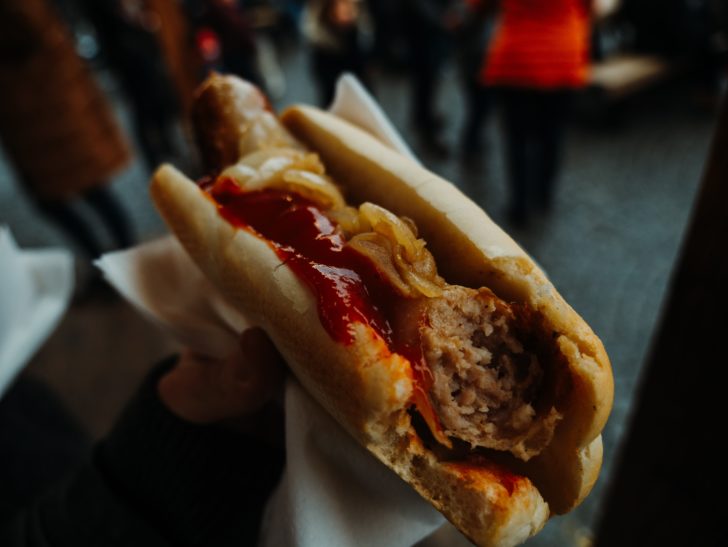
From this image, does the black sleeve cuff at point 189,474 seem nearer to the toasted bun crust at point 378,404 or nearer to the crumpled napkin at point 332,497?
the crumpled napkin at point 332,497

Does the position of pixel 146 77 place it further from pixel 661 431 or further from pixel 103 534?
pixel 661 431

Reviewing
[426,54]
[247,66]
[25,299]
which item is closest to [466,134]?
[426,54]

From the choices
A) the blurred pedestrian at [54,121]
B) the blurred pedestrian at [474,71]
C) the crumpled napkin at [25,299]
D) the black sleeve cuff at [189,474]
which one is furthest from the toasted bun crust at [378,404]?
the blurred pedestrian at [474,71]

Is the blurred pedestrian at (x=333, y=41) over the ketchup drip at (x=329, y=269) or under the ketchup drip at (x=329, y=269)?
under

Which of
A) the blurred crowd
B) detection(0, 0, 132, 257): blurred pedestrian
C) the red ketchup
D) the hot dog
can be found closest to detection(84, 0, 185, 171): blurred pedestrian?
the blurred crowd

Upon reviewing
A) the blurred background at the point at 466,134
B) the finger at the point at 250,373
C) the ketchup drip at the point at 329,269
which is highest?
the ketchup drip at the point at 329,269

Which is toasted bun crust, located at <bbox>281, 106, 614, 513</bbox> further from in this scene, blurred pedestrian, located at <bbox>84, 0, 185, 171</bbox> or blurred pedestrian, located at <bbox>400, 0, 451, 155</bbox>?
blurred pedestrian, located at <bbox>400, 0, 451, 155</bbox>
